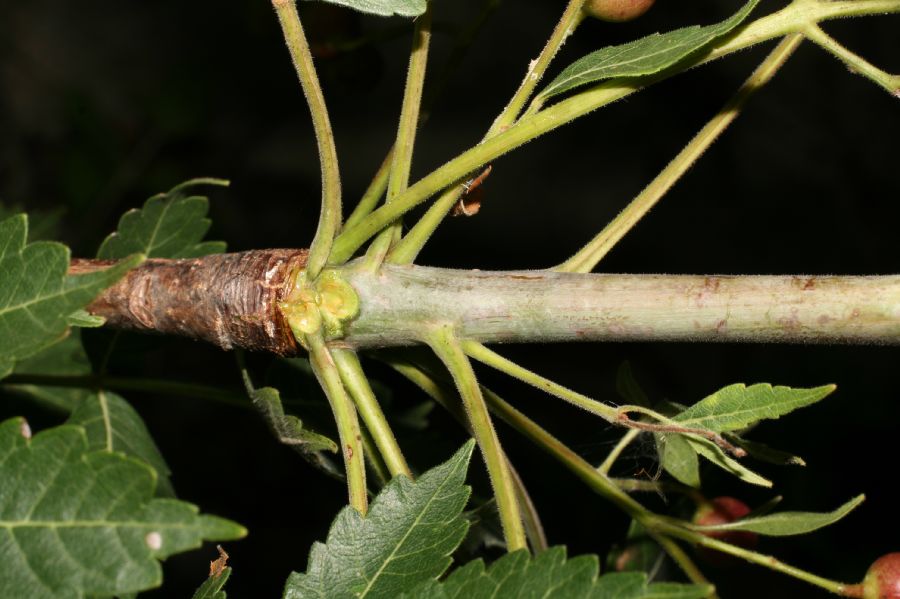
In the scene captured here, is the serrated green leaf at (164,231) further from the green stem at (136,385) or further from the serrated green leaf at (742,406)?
the serrated green leaf at (742,406)

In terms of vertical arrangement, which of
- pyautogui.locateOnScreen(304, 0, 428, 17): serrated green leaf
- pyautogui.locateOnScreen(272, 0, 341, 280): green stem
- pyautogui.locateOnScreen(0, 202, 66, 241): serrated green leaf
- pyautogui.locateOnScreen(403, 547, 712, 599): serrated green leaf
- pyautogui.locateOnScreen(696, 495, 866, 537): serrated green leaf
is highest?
pyautogui.locateOnScreen(0, 202, 66, 241): serrated green leaf

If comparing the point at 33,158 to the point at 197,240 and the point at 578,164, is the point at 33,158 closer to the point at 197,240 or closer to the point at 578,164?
the point at 578,164

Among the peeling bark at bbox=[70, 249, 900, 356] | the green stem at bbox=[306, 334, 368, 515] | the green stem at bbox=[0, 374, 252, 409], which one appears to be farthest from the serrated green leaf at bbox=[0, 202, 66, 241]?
the green stem at bbox=[306, 334, 368, 515]

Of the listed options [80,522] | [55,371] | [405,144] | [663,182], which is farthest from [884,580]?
[55,371]

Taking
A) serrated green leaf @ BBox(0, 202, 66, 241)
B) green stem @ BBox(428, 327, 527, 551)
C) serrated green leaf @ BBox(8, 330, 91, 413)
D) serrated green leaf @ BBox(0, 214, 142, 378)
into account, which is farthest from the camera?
serrated green leaf @ BBox(0, 202, 66, 241)

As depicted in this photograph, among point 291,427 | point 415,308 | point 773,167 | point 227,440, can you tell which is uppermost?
point 773,167

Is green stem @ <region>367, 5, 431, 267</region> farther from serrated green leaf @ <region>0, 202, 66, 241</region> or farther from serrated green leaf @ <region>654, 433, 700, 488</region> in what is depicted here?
serrated green leaf @ <region>0, 202, 66, 241</region>

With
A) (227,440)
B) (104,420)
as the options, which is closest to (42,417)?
(104,420)
